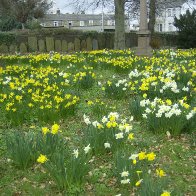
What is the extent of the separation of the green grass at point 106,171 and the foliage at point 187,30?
20867mm

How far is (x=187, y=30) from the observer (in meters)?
25.2

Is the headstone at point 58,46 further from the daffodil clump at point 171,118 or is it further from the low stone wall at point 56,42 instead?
the daffodil clump at point 171,118

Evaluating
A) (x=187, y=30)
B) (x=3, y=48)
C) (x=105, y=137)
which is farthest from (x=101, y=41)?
(x=105, y=137)

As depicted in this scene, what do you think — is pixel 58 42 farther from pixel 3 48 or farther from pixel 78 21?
pixel 78 21

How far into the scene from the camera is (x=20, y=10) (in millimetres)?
34781

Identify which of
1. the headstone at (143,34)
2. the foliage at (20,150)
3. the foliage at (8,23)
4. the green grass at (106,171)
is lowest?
the green grass at (106,171)

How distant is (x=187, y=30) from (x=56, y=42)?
33.4 feet

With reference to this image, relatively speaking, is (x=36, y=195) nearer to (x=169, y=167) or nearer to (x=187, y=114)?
(x=169, y=167)

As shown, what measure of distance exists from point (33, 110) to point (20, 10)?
3108 centimetres

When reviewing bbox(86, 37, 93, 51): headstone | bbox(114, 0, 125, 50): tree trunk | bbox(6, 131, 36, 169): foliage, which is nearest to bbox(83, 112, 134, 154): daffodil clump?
bbox(6, 131, 36, 169): foliage

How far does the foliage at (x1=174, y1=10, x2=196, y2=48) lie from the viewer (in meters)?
24.9

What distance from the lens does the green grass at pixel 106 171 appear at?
365 centimetres

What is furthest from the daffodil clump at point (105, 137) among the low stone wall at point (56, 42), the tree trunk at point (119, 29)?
the low stone wall at point (56, 42)

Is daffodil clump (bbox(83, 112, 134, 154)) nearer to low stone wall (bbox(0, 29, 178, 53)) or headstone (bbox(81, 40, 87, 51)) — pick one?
low stone wall (bbox(0, 29, 178, 53))
